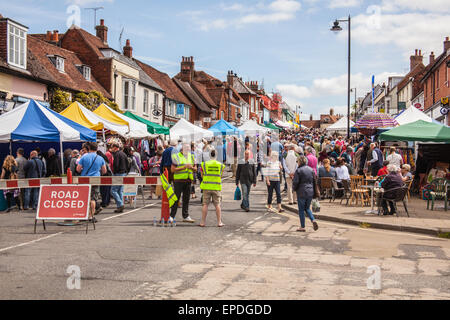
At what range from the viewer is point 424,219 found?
1195 centimetres

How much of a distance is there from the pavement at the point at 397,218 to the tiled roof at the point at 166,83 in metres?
32.1

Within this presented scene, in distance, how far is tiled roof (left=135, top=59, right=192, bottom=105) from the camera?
1772 inches

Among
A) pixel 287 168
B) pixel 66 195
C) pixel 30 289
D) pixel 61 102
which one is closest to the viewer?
pixel 30 289

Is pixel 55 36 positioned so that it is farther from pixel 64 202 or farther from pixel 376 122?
pixel 64 202

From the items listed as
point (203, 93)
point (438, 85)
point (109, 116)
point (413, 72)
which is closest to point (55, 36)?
point (109, 116)

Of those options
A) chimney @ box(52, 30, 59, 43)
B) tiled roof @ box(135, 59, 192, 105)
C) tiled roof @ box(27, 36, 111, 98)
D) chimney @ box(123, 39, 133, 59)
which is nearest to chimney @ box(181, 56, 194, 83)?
tiled roof @ box(135, 59, 192, 105)

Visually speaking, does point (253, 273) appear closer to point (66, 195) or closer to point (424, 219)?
point (66, 195)

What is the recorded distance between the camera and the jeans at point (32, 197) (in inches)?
560

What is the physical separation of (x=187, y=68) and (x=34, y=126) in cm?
4494

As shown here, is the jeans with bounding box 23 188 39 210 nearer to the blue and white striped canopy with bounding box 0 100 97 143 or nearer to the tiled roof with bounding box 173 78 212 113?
the blue and white striped canopy with bounding box 0 100 97 143

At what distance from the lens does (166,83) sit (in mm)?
47781
